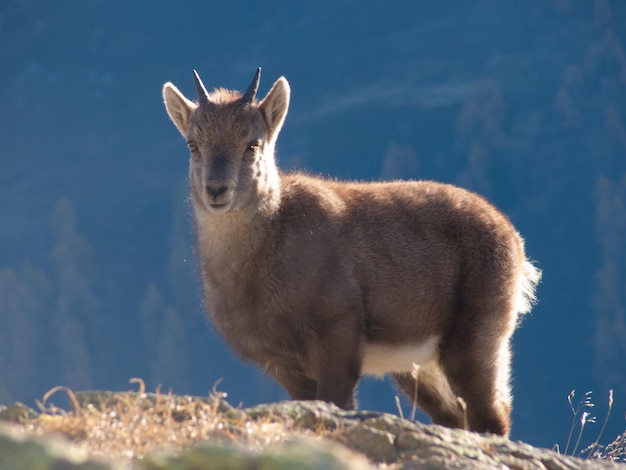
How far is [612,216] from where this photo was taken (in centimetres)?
4122

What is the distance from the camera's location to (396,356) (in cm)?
908

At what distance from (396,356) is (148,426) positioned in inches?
152

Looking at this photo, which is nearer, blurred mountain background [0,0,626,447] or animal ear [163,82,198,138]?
animal ear [163,82,198,138]

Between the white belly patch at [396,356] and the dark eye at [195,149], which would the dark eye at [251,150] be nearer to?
the dark eye at [195,149]

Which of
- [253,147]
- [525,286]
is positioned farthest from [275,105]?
[525,286]

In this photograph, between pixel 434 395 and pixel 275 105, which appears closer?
pixel 275 105

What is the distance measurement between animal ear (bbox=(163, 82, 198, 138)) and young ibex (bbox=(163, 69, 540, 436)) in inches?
1.0

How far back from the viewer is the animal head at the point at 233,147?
883 centimetres

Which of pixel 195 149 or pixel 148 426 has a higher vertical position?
pixel 195 149

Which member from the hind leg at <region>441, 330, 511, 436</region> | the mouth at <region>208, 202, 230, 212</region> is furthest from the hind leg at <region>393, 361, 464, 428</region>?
the mouth at <region>208, 202, 230, 212</region>

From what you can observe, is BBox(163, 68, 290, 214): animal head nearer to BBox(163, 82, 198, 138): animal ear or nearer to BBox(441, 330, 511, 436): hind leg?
BBox(163, 82, 198, 138): animal ear

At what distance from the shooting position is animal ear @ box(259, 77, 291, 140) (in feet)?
31.5

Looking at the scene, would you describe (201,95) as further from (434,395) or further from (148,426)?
(148,426)

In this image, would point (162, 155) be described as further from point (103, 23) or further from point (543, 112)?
point (543, 112)
